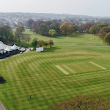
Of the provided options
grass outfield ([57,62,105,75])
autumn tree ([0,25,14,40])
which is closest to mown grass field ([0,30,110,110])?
grass outfield ([57,62,105,75])

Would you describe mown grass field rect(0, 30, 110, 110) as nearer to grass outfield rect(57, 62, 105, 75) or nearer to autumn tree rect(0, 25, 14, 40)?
grass outfield rect(57, 62, 105, 75)

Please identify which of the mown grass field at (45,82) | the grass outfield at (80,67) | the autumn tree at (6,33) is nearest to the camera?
the mown grass field at (45,82)

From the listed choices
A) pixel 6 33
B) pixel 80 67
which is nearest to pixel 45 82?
pixel 80 67

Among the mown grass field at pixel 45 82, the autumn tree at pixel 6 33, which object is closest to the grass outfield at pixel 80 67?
the mown grass field at pixel 45 82

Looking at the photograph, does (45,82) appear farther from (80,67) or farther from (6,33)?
(6,33)

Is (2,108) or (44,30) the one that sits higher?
(44,30)

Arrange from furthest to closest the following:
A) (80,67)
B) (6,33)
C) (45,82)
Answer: (6,33), (80,67), (45,82)

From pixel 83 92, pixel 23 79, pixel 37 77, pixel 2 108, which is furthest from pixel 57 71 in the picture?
pixel 2 108

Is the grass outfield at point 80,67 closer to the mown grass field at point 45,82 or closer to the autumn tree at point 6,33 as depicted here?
the mown grass field at point 45,82

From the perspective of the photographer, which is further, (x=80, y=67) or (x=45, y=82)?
(x=80, y=67)

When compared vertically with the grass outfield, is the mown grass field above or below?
below

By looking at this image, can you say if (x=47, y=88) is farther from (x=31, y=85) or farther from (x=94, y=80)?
(x=94, y=80)
